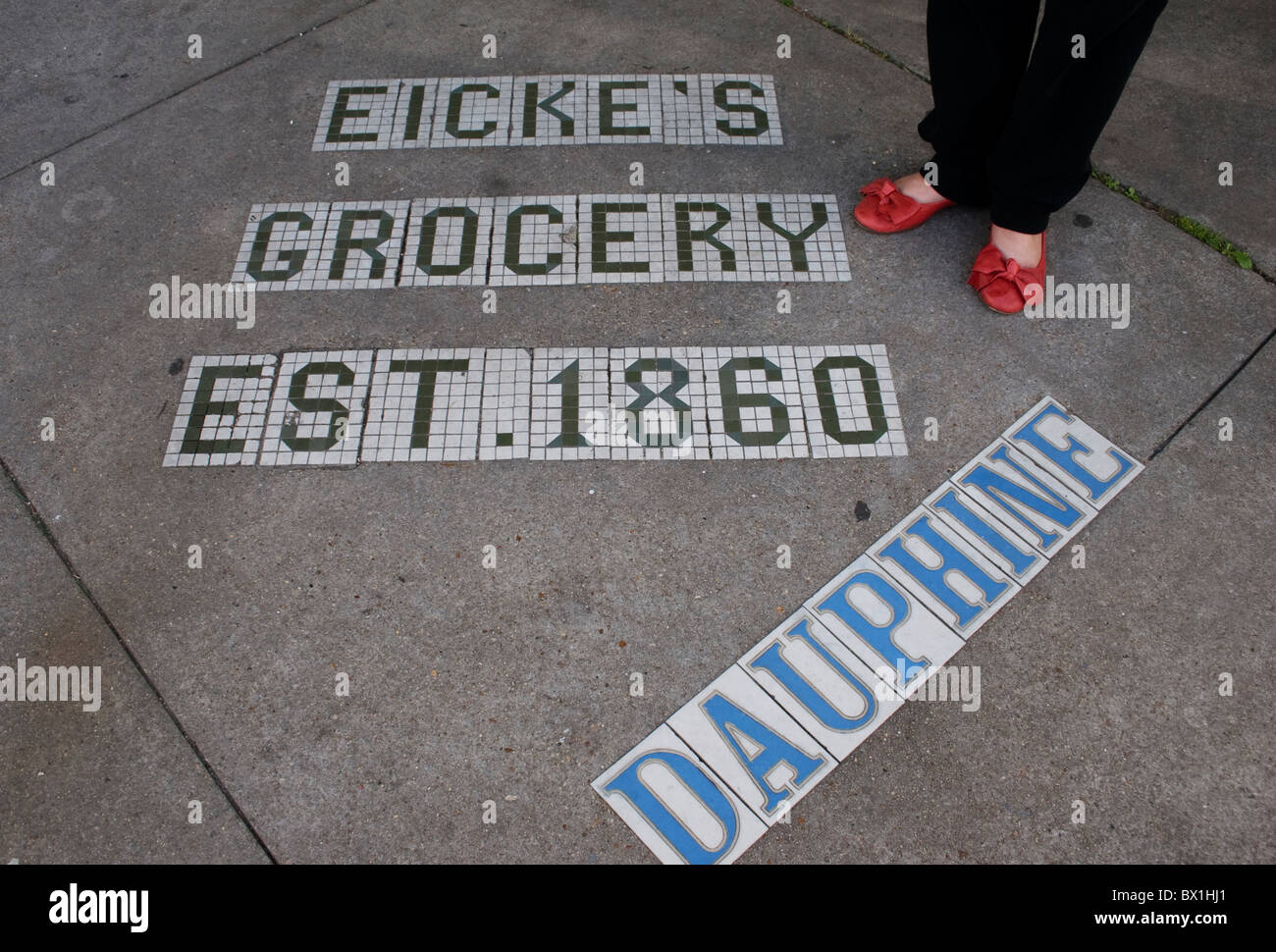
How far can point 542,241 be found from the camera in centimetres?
392

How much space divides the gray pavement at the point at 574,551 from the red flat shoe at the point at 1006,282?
7 centimetres

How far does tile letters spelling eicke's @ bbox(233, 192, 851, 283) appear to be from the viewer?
3803 millimetres

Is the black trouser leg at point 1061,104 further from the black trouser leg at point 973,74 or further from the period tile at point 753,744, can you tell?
the period tile at point 753,744

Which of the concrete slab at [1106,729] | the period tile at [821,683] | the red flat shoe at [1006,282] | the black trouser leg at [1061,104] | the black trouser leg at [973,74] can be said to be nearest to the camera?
the concrete slab at [1106,729]

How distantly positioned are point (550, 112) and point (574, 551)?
2.49m

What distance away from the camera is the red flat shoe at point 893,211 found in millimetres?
3887

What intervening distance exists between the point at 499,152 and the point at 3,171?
2.30m

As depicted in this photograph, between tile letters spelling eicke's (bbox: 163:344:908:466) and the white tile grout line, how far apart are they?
0.69ft

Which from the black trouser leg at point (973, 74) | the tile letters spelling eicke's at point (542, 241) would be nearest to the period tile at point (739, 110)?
the tile letters spelling eicke's at point (542, 241)

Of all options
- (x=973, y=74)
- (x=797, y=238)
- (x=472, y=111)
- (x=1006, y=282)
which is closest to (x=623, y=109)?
(x=472, y=111)

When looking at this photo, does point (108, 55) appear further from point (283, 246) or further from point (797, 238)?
point (797, 238)

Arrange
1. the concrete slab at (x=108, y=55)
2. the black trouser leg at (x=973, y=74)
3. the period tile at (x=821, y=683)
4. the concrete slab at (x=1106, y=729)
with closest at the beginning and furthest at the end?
the concrete slab at (x=1106, y=729), the period tile at (x=821, y=683), the black trouser leg at (x=973, y=74), the concrete slab at (x=108, y=55)

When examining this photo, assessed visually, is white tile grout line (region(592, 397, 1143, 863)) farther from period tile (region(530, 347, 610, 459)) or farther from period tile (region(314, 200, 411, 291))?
period tile (region(314, 200, 411, 291))

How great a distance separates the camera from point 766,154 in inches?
168
